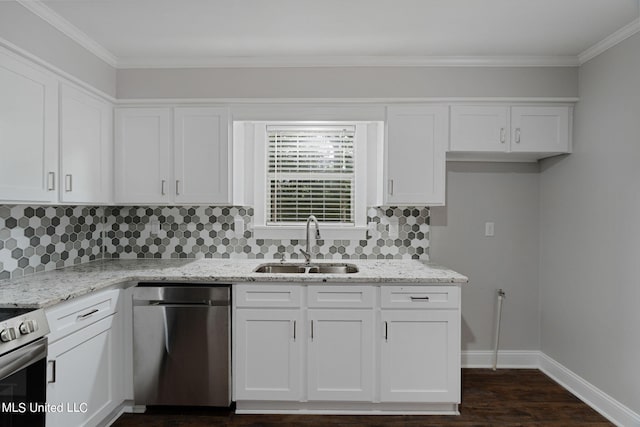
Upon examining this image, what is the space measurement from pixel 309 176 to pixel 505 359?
228 centimetres

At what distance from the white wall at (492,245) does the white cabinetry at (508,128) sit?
414 millimetres

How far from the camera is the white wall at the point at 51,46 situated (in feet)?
6.66

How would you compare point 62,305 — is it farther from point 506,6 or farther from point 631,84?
point 631,84

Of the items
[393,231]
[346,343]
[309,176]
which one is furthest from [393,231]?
[346,343]

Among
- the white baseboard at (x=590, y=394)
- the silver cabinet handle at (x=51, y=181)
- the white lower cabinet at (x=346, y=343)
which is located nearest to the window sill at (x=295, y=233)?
the white lower cabinet at (x=346, y=343)

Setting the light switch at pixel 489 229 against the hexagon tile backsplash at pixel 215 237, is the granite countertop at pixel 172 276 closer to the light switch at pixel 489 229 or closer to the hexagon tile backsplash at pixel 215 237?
the hexagon tile backsplash at pixel 215 237

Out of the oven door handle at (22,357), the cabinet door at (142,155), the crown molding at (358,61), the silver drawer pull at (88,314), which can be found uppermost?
the crown molding at (358,61)

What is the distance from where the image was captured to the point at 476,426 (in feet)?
8.03

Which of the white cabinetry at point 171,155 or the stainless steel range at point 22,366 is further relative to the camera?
the white cabinetry at point 171,155

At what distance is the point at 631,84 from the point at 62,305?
3.45 meters

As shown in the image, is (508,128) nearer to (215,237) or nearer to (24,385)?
(215,237)

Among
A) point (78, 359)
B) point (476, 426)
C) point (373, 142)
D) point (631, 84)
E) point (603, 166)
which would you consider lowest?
point (476, 426)

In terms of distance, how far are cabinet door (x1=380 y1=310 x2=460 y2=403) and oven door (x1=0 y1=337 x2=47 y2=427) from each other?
6.04 ft

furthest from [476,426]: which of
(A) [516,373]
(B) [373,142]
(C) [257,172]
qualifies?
(C) [257,172]
